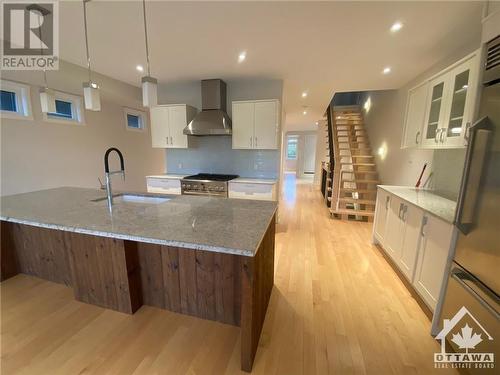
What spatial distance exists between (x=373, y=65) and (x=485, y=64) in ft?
6.47

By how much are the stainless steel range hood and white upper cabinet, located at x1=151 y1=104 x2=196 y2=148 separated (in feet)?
0.77

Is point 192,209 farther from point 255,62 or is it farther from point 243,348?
point 255,62

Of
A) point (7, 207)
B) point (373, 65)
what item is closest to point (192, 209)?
point (7, 207)

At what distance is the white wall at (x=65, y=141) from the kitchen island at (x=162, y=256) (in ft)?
4.73

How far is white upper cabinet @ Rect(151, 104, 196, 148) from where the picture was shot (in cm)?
375

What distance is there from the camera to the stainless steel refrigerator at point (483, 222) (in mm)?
1131

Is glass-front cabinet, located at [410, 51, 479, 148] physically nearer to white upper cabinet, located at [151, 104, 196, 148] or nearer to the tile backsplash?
the tile backsplash

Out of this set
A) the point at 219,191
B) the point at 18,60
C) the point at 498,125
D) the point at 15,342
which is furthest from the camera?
the point at 219,191

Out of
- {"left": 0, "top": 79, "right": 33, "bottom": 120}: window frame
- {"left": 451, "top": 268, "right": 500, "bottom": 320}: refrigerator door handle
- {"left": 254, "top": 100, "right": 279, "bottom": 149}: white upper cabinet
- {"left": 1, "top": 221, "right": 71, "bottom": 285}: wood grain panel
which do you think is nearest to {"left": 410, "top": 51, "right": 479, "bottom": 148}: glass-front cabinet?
{"left": 451, "top": 268, "right": 500, "bottom": 320}: refrigerator door handle

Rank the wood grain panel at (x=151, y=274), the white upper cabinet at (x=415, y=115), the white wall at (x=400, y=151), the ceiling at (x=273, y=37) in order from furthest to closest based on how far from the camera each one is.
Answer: the white wall at (x=400, y=151) < the white upper cabinet at (x=415, y=115) < the ceiling at (x=273, y=37) < the wood grain panel at (x=151, y=274)

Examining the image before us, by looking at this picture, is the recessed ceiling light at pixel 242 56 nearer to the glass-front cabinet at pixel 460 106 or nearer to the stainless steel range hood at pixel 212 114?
the stainless steel range hood at pixel 212 114

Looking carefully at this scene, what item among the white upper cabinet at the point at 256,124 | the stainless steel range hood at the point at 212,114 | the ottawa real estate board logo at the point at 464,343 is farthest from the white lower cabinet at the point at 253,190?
the ottawa real estate board logo at the point at 464,343

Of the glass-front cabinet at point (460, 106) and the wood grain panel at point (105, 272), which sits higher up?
the glass-front cabinet at point (460, 106)

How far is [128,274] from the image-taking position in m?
1.65
